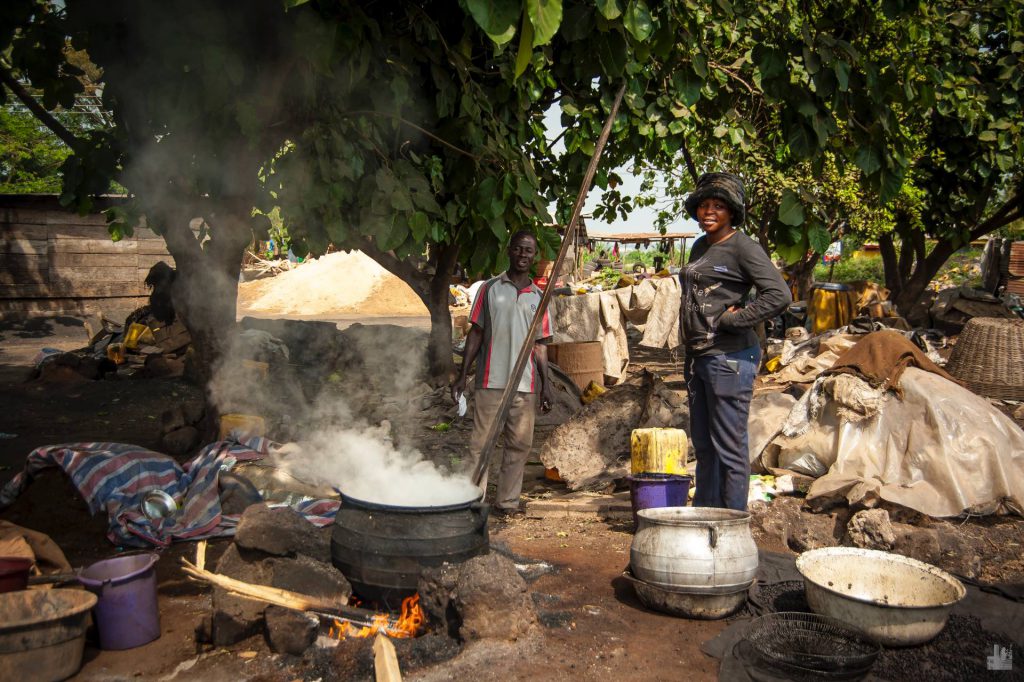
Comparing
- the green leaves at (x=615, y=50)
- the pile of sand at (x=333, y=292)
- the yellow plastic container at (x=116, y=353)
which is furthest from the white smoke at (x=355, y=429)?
the pile of sand at (x=333, y=292)

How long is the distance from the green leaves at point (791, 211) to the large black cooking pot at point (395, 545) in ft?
7.05

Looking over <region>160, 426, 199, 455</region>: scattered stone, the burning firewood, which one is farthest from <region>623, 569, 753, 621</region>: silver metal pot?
<region>160, 426, 199, 455</region>: scattered stone

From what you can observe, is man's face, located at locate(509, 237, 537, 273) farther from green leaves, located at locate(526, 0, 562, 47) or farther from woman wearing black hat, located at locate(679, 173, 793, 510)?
green leaves, located at locate(526, 0, 562, 47)

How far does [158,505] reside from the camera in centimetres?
513

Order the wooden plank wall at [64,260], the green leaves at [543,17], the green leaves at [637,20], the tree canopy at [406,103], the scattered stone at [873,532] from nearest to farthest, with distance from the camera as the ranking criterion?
the green leaves at [543,17], the green leaves at [637,20], the tree canopy at [406,103], the scattered stone at [873,532], the wooden plank wall at [64,260]

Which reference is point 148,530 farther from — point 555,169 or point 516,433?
point 555,169

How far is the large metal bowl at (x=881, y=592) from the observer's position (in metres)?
3.35

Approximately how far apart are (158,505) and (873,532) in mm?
4377

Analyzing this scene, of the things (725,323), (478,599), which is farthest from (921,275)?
(478,599)

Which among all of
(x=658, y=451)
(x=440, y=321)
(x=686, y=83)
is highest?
(x=686, y=83)

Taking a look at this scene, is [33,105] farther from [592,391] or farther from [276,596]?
[592,391]

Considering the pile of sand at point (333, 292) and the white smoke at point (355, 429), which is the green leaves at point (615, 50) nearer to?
the white smoke at point (355, 429)

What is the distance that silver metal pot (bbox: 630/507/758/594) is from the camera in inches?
147

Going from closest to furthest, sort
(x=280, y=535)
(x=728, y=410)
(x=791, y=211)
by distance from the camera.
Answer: (x=280, y=535)
(x=791, y=211)
(x=728, y=410)
